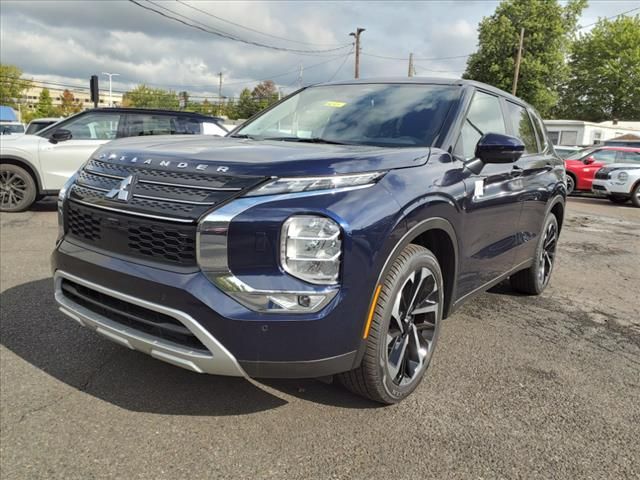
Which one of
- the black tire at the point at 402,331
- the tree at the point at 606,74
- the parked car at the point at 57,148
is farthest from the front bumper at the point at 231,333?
the tree at the point at 606,74

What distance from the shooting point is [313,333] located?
2094 millimetres

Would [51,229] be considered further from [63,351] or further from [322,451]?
[322,451]

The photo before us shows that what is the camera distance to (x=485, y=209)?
3.22m

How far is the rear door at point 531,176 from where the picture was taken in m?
3.92

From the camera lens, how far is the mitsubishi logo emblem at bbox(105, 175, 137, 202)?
2.36 meters

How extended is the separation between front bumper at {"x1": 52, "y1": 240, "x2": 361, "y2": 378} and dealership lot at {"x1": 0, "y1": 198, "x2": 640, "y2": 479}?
41 centimetres

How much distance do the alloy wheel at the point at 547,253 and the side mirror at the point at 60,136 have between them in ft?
24.2

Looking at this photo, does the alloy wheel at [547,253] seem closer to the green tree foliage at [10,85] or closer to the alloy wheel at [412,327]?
the alloy wheel at [412,327]

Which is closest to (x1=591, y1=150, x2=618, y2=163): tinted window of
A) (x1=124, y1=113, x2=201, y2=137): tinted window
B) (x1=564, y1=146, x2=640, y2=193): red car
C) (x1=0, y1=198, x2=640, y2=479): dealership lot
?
(x1=564, y1=146, x2=640, y2=193): red car

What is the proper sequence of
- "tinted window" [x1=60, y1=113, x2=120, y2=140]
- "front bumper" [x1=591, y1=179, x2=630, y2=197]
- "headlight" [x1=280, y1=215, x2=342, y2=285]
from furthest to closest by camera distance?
1. "front bumper" [x1=591, y1=179, x2=630, y2=197]
2. "tinted window" [x1=60, y1=113, x2=120, y2=140]
3. "headlight" [x1=280, y1=215, x2=342, y2=285]

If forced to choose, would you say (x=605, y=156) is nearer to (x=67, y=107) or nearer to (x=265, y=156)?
(x=265, y=156)

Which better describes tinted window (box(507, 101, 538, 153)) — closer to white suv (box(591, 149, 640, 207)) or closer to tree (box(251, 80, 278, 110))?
white suv (box(591, 149, 640, 207))

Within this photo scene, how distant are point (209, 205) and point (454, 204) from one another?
1.40m

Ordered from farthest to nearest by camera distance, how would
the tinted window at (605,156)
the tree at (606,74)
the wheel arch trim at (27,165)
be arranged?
the tree at (606,74) → the tinted window at (605,156) → the wheel arch trim at (27,165)
